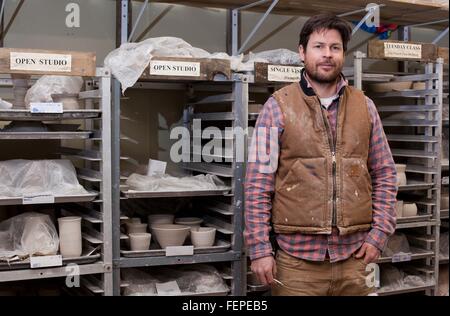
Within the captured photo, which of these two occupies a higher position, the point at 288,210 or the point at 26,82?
the point at 26,82

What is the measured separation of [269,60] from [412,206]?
1.31 m

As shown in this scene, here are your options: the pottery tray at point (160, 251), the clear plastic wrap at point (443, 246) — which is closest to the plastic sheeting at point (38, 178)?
the pottery tray at point (160, 251)

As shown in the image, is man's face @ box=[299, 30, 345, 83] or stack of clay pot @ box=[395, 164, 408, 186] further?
stack of clay pot @ box=[395, 164, 408, 186]

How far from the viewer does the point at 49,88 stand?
2844mm

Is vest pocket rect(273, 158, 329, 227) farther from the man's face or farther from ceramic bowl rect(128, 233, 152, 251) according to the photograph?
ceramic bowl rect(128, 233, 152, 251)

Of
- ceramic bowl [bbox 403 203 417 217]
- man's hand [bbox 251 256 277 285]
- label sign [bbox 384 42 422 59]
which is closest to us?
man's hand [bbox 251 256 277 285]

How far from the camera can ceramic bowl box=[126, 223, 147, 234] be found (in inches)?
120

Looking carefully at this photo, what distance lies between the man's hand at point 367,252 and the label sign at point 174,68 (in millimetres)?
1150

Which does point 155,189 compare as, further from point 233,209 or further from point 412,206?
point 412,206

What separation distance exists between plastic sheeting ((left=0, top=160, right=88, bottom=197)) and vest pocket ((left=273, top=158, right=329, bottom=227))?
3.36 ft

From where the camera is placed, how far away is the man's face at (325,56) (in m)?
2.31

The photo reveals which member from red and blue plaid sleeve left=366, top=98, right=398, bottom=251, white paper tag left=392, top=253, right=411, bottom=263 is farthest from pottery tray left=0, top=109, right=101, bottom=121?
white paper tag left=392, top=253, right=411, bottom=263

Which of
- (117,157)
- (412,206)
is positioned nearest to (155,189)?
(117,157)

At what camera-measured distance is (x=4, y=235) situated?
289cm
